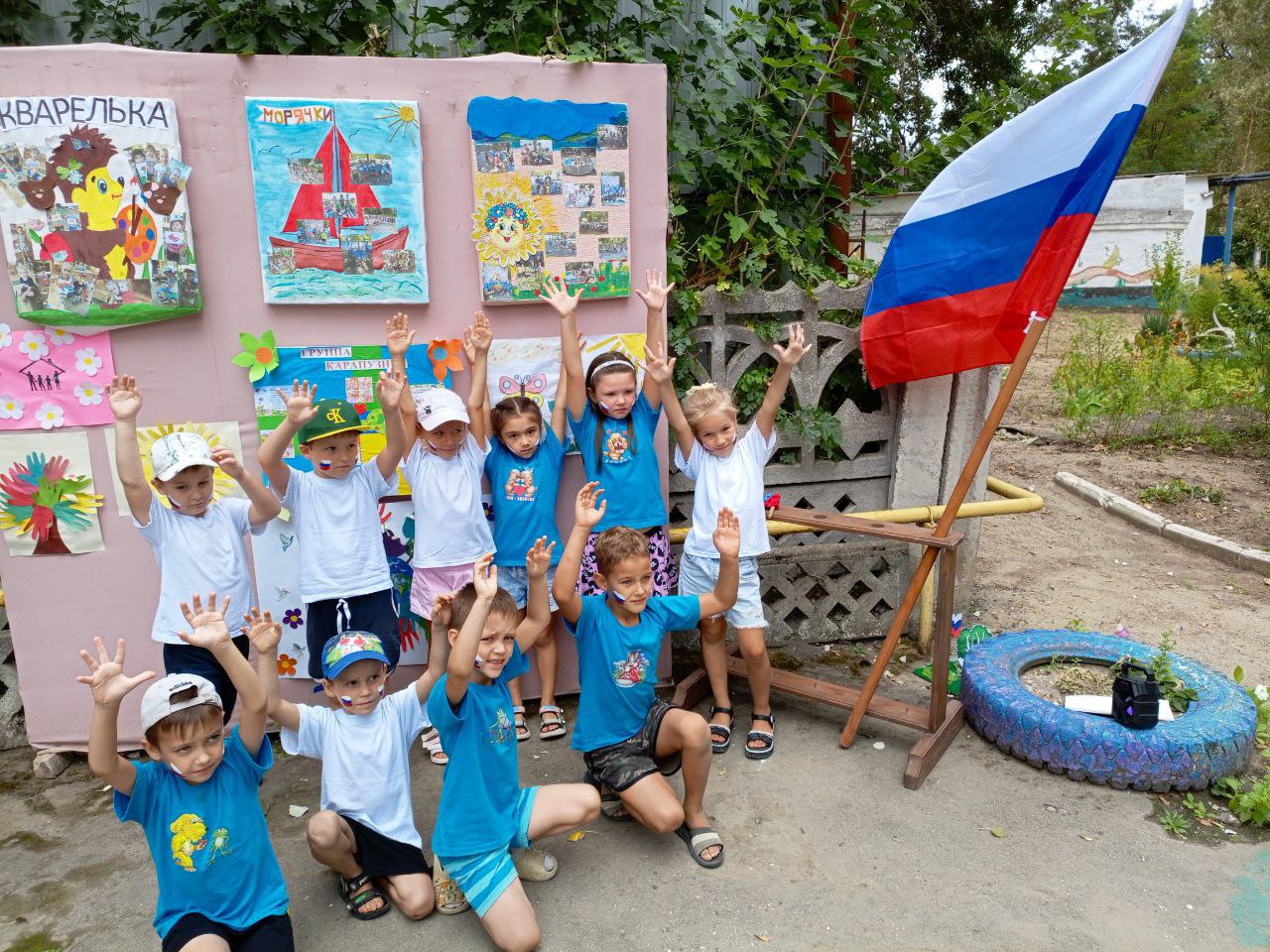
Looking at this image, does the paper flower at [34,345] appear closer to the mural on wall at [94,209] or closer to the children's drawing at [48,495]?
the mural on wall at [94,209]

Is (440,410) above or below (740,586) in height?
above

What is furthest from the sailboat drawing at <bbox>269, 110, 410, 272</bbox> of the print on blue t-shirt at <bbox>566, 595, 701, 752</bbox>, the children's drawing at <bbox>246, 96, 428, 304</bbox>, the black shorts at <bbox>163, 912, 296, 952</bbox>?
the black shorts at <bbox>163, 912, 296, 952</bbox>

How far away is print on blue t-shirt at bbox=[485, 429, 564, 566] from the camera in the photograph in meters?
4.12

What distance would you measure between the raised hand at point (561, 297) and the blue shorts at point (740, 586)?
4.29ft

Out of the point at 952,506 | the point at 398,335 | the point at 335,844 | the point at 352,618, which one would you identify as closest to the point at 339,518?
the point at 352,618

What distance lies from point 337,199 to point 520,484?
1504mm

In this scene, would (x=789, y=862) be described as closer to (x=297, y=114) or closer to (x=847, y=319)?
(x=847, y=319)

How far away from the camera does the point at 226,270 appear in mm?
3889

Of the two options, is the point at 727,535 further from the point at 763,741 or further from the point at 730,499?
the point at 763,741

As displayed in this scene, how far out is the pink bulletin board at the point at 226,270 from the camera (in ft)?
12.3

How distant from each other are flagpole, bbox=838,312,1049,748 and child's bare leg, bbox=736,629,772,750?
40cm

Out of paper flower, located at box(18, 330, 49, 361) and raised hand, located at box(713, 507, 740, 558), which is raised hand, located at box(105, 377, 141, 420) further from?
raised hand, located at box(713, 507, 740, 558)

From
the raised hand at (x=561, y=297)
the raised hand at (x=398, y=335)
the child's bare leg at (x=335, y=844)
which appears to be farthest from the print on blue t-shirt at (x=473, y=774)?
the raised hand at (x=561, y=297)

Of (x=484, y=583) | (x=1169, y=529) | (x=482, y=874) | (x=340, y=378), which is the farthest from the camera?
(x=1169, y=529)
